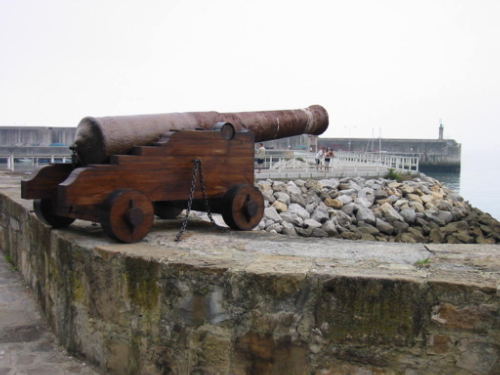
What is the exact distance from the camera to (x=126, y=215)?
3959 millimetres

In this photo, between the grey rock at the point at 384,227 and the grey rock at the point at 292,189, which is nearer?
the grey rock at the point at 384,227

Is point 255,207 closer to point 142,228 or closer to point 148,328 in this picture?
point 142,228

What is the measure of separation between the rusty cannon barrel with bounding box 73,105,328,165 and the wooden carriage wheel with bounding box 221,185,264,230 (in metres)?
0.63

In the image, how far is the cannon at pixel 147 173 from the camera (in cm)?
395

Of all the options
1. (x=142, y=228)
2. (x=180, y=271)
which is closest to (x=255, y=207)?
(x=142, y=228)

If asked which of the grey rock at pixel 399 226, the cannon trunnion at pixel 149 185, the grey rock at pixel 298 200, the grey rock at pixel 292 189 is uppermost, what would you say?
the cannon trunnion at pixel 149 185

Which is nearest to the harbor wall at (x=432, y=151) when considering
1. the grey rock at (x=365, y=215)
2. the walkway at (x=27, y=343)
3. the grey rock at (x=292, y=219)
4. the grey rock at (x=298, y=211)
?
the grey rock at (x=365, y=215)

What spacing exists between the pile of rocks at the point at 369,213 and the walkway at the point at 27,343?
33.1 ft

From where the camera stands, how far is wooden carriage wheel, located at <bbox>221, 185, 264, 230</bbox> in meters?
4.81

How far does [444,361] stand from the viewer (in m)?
2.75

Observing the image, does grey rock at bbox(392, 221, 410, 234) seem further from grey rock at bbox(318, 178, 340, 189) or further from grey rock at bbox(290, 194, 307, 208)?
grey rock at bbox(318, 178, 340, 189)

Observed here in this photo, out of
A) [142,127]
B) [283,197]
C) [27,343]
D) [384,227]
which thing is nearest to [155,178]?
[142,127]

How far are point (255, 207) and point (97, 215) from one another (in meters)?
1.44

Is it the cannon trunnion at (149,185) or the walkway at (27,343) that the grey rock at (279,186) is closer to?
the cannon trunnion at (149,185)
